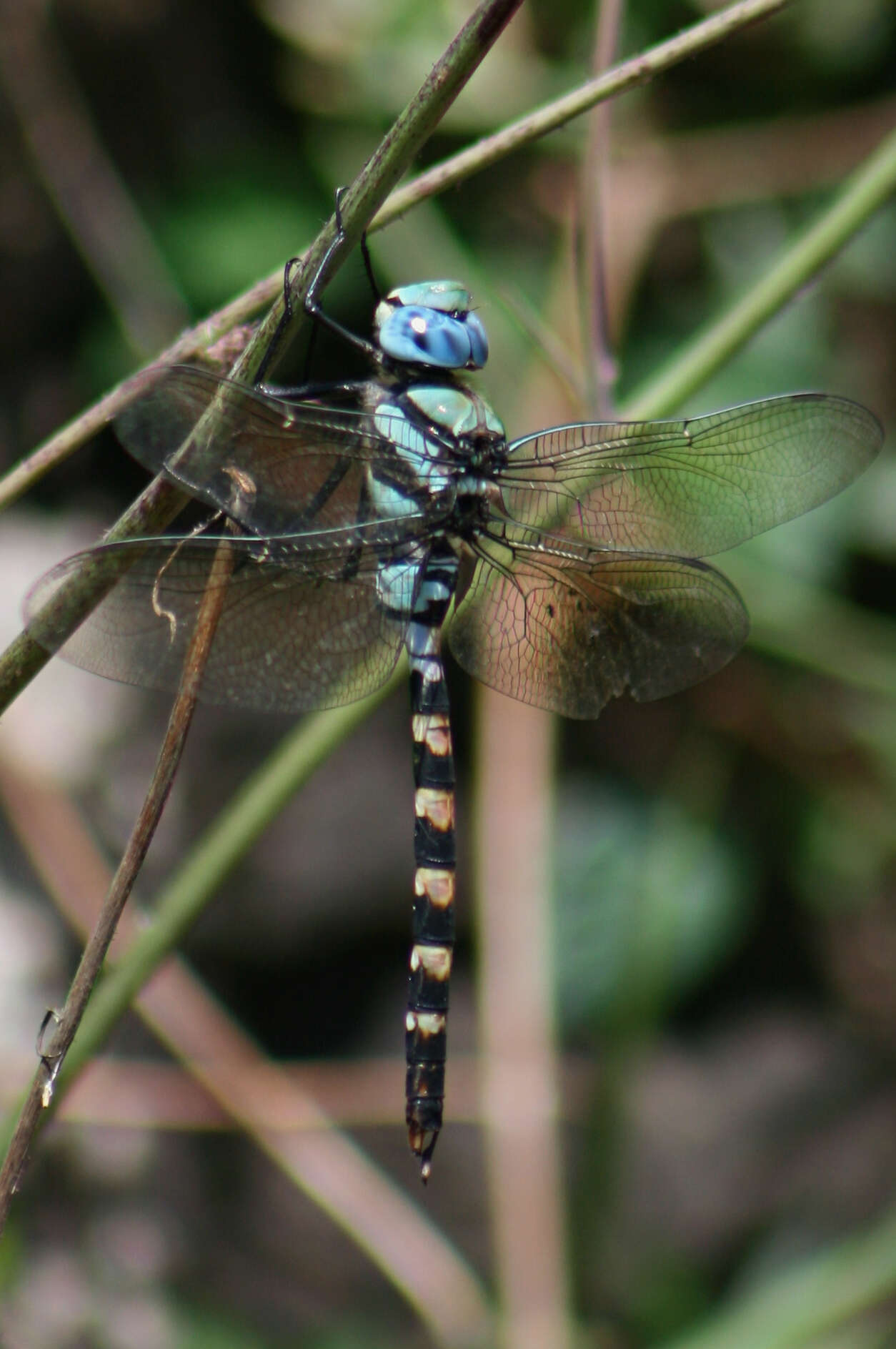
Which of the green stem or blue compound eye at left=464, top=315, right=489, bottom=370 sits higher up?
the green stem

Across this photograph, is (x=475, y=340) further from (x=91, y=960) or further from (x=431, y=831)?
(x=91, y=960)

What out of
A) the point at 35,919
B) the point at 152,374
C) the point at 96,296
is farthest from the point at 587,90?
the point at 35,919

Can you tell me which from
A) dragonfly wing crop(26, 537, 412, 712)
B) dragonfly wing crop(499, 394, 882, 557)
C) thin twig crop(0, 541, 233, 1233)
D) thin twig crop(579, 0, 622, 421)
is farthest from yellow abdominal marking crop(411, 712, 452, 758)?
thin twig crop(0, 541, 233, 1233)

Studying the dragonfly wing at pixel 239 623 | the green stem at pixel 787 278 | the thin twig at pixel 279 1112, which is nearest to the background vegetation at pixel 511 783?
the thin twig at pixel 279 1112

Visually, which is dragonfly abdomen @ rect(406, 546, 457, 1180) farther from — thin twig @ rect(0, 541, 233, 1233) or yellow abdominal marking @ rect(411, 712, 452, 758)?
thin twig @ rect(0, 541, 233, 1233)

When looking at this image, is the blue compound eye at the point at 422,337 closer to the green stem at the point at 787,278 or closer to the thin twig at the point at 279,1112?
the green stem at the point at 787,278

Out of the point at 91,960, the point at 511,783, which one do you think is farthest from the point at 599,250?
the point at 511,783
